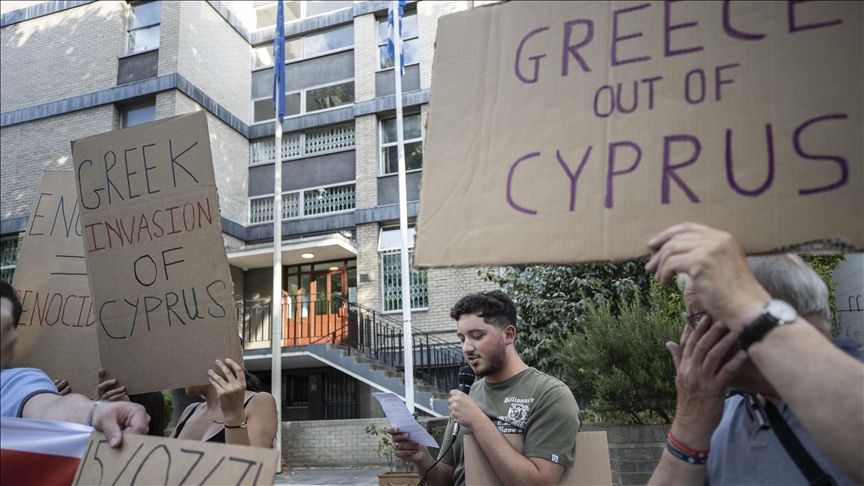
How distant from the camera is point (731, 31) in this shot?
150 centimetres

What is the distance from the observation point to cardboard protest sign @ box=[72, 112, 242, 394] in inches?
89.5

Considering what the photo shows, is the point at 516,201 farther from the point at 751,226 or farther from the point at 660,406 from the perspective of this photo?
the point at 660,406

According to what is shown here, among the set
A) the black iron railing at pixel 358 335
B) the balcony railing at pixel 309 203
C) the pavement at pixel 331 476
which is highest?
the balcony railing at pixel 309 203

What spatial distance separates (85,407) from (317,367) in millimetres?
15855

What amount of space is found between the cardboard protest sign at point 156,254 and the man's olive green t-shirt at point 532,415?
112cm

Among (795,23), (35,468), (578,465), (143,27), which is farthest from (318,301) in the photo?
(795,23)

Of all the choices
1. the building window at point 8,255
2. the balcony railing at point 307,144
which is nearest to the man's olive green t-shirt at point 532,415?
the balcony railing at point 307,144

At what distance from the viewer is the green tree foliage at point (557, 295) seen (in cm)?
1064

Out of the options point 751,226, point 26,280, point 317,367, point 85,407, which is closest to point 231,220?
point 317,367

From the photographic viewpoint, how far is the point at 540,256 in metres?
1.51

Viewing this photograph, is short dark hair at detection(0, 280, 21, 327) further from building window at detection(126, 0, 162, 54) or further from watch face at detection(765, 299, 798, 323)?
building window at detection(126, 0, 162, 54)

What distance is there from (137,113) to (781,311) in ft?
63.8

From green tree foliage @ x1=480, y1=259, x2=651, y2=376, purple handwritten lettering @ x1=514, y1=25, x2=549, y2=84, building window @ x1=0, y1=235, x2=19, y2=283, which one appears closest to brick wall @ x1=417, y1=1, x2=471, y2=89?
green tree foliage @ x1=480, y1=259, x2=651, y2=376

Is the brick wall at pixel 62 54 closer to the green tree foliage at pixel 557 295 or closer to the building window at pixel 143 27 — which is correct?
the building window at pixel 143 27
